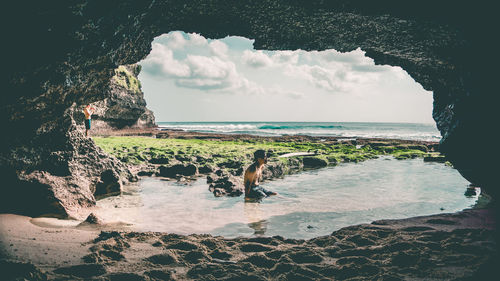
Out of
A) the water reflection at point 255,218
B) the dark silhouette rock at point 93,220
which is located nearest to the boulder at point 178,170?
the water reflection at point 255,218

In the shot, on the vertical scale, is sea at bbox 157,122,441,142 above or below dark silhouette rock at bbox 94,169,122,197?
above

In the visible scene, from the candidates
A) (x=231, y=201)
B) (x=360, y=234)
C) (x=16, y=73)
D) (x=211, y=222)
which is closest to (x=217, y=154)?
(x=231, y=201)

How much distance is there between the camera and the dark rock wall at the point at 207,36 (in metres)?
2.89

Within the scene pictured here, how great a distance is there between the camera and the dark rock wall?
289 cm

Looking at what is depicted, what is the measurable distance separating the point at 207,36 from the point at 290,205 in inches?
147

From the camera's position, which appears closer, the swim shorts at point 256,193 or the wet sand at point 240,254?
the wet sand at point 240,254

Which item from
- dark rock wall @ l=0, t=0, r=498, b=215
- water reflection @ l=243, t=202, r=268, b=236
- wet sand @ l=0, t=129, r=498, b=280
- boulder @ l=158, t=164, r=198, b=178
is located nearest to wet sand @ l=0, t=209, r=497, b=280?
wet sand @ l=0, t=129, r=498, b=280

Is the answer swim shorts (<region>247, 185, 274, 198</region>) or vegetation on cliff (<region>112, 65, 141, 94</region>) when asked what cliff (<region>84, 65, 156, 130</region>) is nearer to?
vegetation on cliff (<region>112, 65, 141, 94</region>)

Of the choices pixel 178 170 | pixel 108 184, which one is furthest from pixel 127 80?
pixel 108 184

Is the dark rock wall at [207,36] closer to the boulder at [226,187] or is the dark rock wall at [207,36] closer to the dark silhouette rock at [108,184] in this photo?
the dark silhouette rock at [108,184]

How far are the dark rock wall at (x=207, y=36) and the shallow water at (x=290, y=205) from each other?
1.47 meters

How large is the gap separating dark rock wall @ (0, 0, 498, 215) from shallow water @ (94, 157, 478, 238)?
1.47m

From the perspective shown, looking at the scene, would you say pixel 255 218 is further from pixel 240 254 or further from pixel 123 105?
pixel 123 105

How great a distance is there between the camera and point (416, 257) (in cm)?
330
